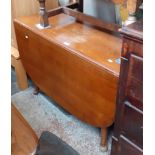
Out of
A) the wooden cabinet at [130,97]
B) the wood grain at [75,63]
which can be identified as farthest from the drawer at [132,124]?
the wood grain at [75,63]

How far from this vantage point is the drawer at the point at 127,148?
46.0 inches

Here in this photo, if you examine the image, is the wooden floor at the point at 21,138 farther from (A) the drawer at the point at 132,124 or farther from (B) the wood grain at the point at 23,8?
(B) the wood grain at the point at 23,8

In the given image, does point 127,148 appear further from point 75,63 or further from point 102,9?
point 102,9

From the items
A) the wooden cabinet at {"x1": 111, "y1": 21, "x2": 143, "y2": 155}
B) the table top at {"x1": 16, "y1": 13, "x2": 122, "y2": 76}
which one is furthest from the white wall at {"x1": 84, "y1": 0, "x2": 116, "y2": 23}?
the wooden cabinet at {"x1": 111, "y1": 21, "x2": 143, "y2": 155}

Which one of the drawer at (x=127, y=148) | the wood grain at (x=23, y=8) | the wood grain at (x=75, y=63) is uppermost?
→ the wood grain at (x=23, y=8)

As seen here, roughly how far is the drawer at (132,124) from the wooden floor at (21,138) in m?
0.41

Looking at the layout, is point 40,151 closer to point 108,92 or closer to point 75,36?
point 108,92

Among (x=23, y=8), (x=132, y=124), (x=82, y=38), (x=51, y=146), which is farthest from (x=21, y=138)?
(x=23, y=8)

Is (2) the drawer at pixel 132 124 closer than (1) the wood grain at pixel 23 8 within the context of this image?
Yes

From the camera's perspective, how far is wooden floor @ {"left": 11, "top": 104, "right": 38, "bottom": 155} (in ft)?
3.38

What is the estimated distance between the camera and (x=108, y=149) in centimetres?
159

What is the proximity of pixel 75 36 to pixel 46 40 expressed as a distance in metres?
0.17

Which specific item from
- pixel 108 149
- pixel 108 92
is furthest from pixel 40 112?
pixel 108 92

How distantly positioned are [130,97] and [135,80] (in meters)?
0.10
